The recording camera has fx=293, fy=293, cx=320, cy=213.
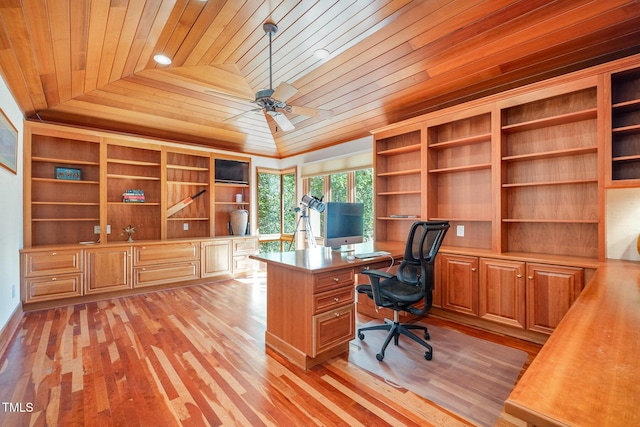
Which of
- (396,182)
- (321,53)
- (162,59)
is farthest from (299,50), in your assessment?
(396,182)

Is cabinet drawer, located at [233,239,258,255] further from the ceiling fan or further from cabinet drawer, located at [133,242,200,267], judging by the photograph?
the ceiling fan

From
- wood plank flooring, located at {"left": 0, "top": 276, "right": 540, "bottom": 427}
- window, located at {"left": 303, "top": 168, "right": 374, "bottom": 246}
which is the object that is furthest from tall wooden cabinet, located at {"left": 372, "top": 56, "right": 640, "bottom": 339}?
window, located at {"left": 303, "top": 168, "right": 374, "bottom": 246}

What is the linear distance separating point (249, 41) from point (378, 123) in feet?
6.78

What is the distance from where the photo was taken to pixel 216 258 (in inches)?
206

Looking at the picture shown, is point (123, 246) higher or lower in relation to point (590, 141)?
lower

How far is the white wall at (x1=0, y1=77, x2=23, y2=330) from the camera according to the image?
2.84 m

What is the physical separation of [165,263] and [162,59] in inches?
116

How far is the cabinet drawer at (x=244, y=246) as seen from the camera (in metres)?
5.48

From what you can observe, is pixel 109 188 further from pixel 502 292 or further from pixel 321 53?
pixel 502 292

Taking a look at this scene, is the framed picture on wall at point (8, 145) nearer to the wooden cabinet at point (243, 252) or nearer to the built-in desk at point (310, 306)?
the built-in desk at point (310, 306)

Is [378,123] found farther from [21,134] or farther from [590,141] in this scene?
[21,134]

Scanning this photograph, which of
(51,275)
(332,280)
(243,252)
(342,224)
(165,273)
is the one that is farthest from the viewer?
(243,252)

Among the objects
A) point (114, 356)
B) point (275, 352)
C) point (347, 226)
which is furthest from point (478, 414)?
point (114, 356)

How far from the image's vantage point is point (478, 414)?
5.83 ft
